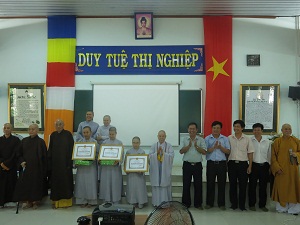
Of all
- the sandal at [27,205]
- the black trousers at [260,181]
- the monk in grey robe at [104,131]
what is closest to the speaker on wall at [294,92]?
the black trousers at [260,181]

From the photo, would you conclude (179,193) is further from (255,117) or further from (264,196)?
(255,117)

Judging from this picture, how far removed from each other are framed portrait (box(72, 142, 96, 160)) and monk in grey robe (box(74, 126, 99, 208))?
21 centimetres

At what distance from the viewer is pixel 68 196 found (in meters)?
5.78

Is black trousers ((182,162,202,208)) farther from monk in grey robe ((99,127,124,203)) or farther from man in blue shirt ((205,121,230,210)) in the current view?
monk in grey robe ((99,127,124,203))

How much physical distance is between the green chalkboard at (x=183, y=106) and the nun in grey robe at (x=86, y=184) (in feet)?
5.99

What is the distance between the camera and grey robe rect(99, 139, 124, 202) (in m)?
5.84

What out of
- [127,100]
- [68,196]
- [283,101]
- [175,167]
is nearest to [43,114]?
[127,100]

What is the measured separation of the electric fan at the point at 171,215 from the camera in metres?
1.78

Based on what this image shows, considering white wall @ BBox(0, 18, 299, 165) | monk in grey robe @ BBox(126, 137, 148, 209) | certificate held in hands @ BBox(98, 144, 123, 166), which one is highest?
white wall @ BBox(0, 18, 299, 165)

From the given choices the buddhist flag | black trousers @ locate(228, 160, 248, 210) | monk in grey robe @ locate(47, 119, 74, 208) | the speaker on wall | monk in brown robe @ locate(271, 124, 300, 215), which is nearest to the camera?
monk in brown robe @ locate(271, 124, 300, 215)

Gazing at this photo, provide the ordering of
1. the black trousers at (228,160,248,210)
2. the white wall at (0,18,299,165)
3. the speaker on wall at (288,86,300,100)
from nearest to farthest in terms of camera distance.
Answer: the black trousers at (228,160,248,210) < the speaker on wall at (288,86,300,100) < the white wall at (0,18,299,165)

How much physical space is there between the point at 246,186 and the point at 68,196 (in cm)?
303

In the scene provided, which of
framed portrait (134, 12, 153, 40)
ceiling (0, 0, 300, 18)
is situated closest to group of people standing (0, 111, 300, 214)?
ceiling (0, 0, 300, 18)

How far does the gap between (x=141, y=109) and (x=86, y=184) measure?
229cm
